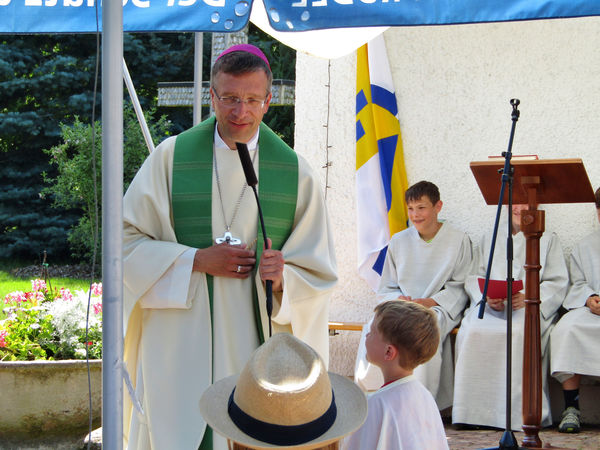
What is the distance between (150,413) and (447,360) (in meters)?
3.42

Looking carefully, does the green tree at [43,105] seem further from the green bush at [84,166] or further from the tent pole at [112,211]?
the tent pole at [112,211]

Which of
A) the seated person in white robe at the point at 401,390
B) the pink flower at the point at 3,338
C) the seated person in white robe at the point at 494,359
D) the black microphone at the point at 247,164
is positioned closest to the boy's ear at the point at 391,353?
the seated person in white robe at the point at 401,390

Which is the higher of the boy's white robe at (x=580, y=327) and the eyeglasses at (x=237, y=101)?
the eyeglasses at (x=237, y=101)

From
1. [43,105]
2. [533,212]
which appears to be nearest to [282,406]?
[533,212]

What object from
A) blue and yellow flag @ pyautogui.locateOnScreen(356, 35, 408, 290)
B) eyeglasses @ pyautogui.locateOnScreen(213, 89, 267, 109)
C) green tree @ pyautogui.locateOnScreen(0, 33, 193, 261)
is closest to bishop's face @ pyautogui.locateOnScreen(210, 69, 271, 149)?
eyeglasses @ pyautogui.locateOnScreen(213, 89, 267, 109)

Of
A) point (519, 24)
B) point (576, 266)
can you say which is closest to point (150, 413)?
point (576, 266)

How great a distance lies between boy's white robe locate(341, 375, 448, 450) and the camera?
2.86 metres

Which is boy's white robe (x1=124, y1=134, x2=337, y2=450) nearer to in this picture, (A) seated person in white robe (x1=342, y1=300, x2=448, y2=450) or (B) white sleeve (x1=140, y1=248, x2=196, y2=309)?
(B) white sleeve (x1=140, y1=248, x2=196, y2=309)

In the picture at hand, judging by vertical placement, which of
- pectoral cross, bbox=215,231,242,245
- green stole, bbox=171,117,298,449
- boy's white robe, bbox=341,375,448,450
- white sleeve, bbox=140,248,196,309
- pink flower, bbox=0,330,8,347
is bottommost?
pink flower, bbox=0,330,8,347

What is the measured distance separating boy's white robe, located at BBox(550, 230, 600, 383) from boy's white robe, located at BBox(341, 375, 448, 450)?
2.93 meters

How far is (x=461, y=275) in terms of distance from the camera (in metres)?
6.36

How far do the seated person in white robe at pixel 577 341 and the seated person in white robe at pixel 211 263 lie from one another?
273 centimetres

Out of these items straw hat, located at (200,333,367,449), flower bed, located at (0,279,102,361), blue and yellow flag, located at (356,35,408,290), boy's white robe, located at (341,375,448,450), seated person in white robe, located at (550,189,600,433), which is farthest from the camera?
blue and yellow flag, located at (356,35,408,290)

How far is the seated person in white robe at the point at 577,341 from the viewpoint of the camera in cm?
557
